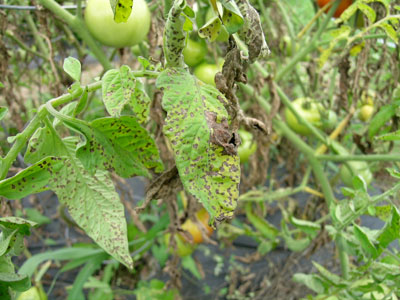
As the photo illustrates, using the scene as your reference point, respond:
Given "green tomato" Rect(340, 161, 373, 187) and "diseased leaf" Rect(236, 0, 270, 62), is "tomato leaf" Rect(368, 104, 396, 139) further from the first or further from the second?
"diseased leaf" Rect(236, 0, 270, 62)

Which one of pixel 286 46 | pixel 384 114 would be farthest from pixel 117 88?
pixel 286 46

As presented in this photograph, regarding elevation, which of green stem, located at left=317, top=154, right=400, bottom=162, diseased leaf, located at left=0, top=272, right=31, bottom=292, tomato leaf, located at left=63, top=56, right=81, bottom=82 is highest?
tomato leaf, located at left=63, top=56, right=81, bottom=82

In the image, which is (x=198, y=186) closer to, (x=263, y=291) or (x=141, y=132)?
(x=141, y=132)

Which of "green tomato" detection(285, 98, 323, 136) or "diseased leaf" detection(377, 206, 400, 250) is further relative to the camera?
"green tomato" detection(285, 98, 323, 136)

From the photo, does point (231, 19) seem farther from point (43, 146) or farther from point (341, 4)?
point (341, 4)

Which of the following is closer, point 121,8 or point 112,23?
point 121,8

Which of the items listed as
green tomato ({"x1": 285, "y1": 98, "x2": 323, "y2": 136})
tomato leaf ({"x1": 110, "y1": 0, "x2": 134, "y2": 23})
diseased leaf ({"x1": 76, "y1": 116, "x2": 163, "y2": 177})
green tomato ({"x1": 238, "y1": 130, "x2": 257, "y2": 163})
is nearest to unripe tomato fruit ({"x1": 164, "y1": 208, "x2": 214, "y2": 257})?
green tomato ({"x1": 238, "y1": 130, "x2": 257, "y2": 163})

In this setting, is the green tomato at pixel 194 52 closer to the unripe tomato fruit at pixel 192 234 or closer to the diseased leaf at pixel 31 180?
the unripe tomato fruit at pixel 192 234
